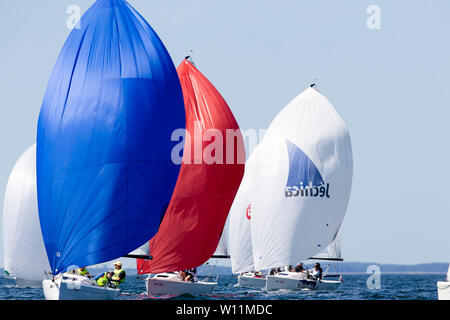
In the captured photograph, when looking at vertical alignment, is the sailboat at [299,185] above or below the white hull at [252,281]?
above

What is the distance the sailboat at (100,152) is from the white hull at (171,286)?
563 cm

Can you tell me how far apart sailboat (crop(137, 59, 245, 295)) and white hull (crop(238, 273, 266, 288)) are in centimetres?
1119

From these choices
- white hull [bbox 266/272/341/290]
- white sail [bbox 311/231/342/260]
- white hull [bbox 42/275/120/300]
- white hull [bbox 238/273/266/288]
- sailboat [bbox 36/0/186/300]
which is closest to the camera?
sailboat [bbox 36/0/186/300]

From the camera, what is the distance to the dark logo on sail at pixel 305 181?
32.5 meters

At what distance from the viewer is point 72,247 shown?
20438mm

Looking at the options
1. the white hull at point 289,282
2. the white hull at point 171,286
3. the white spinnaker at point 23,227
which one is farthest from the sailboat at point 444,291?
the white spinnaker at point 23,227

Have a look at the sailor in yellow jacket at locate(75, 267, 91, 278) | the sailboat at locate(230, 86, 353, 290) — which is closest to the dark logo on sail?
the sailboat at locate(230, 86, 353, 290)

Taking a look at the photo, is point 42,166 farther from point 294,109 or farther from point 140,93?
point 294,109

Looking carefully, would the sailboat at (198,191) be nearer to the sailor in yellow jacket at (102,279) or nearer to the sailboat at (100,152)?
the sailor in yellow jacket at (102,279)

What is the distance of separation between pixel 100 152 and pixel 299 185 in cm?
1372

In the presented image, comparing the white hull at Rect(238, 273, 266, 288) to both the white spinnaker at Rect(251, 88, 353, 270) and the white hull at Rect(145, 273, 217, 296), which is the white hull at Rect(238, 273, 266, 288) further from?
the white hull at Rect(145, 273, 217, 296)

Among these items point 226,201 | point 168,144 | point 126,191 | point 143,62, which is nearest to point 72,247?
point 126,191

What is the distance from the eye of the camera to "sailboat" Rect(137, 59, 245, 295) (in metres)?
26.5
